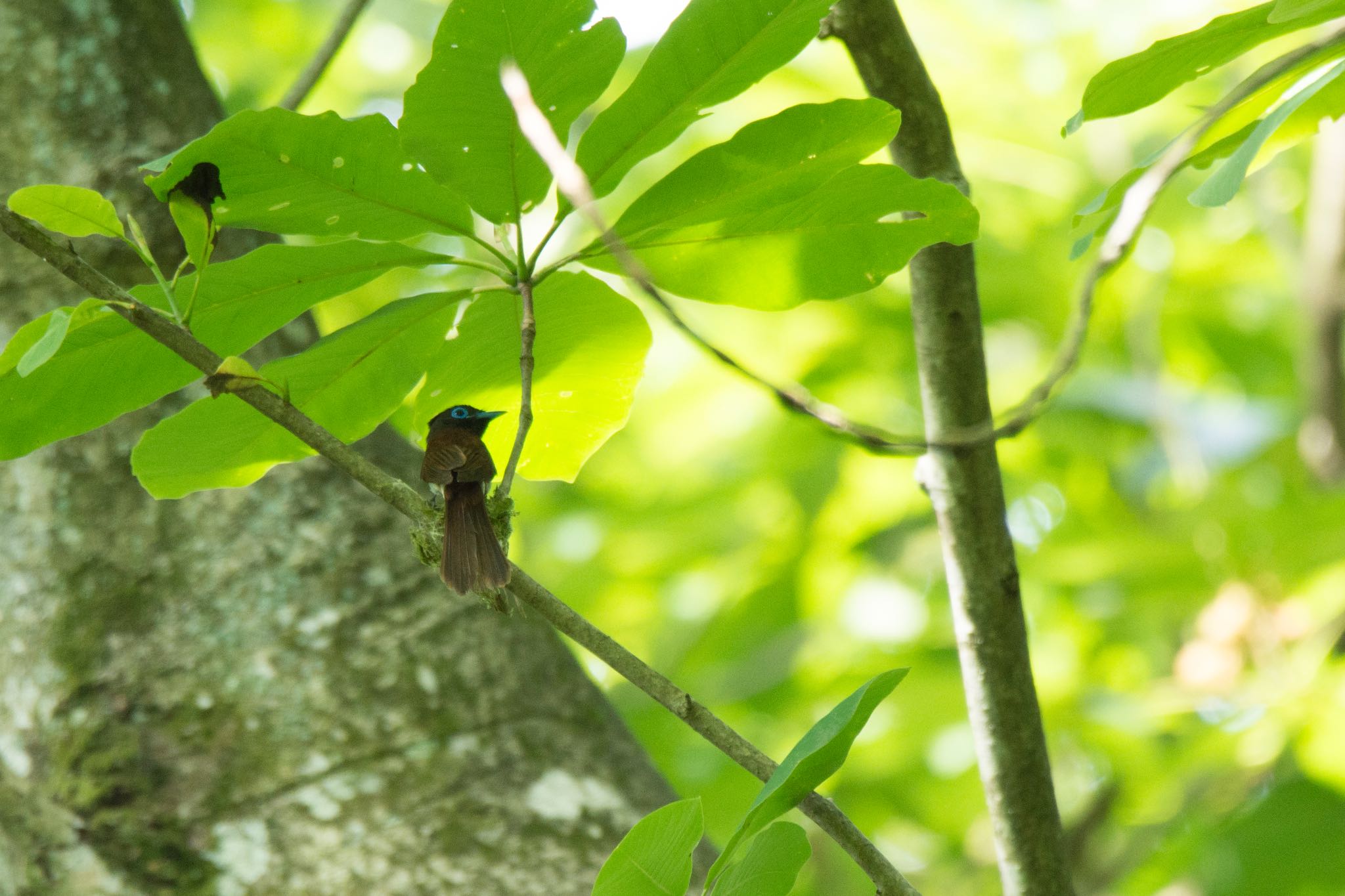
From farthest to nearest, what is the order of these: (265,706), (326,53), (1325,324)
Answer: (1325,324)
(326,53)
(265,706)

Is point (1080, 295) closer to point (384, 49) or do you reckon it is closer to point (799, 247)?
point (799, 247)

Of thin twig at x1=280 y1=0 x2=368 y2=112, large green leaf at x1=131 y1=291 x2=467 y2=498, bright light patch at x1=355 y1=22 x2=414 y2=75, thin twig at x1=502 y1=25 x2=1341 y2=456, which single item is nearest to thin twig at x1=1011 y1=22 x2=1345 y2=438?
thin twig at x1=502 y1=25 x2=1341 y2=456

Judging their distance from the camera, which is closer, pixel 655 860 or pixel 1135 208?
pixel 655 860

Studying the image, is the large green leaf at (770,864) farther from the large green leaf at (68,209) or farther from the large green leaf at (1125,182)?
the large green leaf at (68,209)

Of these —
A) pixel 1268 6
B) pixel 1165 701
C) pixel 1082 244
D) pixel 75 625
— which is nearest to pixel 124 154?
pixel 75 625

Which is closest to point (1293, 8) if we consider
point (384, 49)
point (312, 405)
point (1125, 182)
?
point (1125, 182)

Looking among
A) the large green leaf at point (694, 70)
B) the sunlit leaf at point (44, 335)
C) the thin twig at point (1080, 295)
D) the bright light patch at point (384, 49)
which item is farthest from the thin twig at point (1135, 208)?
the bright light patch at point (384, 49)

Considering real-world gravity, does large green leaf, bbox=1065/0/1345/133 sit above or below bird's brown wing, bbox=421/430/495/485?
→ above

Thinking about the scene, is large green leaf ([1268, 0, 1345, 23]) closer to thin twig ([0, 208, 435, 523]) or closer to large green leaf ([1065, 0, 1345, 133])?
large green leaf ([1065, 0, 1345, 133])
